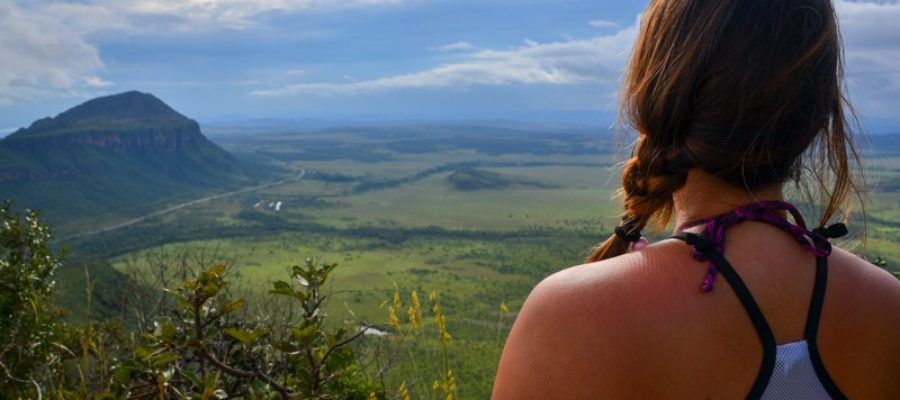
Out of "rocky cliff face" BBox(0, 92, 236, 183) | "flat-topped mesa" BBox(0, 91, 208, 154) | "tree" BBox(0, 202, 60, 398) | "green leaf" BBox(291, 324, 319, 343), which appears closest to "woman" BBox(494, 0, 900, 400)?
"green leaf" BBox(291, 324, 319, 343)

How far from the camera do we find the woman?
94cm

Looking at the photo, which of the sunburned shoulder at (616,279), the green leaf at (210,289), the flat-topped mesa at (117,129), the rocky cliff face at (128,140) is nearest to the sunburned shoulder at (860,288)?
the sunburned shoulder at (616,279)

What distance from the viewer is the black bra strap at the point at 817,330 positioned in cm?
99

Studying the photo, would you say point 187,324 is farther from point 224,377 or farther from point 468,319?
point 468,319

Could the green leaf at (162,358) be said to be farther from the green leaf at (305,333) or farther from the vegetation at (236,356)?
the green leaf at (305,333)

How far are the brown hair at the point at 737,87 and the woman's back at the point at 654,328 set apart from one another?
14cm

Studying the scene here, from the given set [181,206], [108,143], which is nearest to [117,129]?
[108,143]

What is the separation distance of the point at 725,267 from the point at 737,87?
0.86 feet

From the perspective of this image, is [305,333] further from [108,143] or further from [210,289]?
[108,143]

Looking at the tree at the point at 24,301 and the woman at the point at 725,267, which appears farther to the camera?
the tree at the point at 24,301

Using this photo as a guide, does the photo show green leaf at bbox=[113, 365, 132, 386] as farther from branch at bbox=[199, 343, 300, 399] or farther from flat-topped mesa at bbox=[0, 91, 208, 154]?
flat-topped mesa at bbox=[0, 91, 208, 154]

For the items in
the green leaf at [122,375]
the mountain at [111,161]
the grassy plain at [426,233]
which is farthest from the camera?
the mountain at [111,161]

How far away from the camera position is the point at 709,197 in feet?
3.58

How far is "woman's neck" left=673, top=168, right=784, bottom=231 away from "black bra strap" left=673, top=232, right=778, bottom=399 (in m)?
0.13
